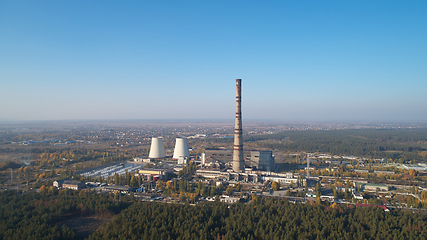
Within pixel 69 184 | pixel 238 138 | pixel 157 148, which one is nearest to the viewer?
pixel 69 184

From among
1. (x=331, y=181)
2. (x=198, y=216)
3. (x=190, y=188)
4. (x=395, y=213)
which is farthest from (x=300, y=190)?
(x=198, y=216)

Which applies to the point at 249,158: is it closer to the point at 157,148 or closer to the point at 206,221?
the point at 157,148

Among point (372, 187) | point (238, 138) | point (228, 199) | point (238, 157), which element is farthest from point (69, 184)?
point (372, 187)

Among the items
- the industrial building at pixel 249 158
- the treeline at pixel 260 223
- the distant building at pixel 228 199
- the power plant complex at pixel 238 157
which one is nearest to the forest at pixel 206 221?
the treeline at pixel 260 223

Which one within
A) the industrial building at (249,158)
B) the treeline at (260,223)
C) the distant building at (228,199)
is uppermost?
the industrial building at (249,158)

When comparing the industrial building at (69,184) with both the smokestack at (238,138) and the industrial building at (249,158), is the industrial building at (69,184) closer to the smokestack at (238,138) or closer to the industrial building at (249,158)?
the industrial building at (249,158)

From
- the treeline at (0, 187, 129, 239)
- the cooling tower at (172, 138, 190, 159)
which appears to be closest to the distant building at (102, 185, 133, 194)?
the treeline at (0, 187, 129, 239)
